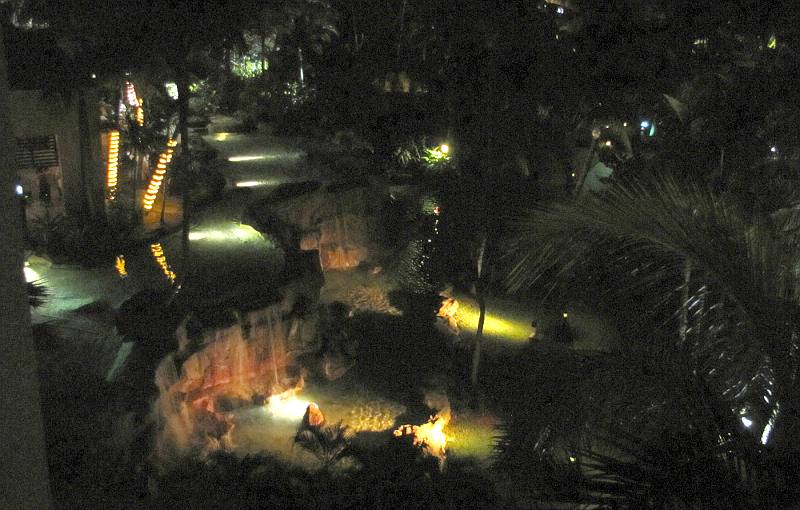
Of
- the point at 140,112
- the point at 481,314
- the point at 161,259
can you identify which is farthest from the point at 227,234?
the point at 481,314

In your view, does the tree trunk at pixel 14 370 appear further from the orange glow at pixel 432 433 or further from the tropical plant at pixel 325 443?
the orange glow at pixel 432 433

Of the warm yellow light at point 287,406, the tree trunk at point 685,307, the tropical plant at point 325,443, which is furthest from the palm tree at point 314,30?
the tree trunk at point 685,307

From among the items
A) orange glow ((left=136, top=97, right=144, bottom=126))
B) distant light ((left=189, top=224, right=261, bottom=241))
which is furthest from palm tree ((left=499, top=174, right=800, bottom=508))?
orange glow ((left=136, top=97, right=144, bottom=126))

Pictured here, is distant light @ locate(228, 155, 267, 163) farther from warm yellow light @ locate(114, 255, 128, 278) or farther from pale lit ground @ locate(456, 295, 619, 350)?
warm yellow light @ locate(114, 255, 128, 278)

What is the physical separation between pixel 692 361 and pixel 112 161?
14200 mm

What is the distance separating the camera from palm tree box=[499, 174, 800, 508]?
13.4 ft

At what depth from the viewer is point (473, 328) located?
1933 centimetres

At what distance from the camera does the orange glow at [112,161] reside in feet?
52.5

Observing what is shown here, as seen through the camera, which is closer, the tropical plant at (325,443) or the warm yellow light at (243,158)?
the tropical plant at (325,443)

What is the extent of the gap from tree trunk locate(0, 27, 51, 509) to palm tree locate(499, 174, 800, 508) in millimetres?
2822

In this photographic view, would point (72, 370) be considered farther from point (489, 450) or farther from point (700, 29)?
point (700, 29)

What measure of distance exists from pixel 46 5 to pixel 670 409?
1238 centimetres

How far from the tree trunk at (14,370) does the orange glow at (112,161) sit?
47.8 ft

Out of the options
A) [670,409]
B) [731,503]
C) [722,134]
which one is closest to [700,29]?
[722,134]
